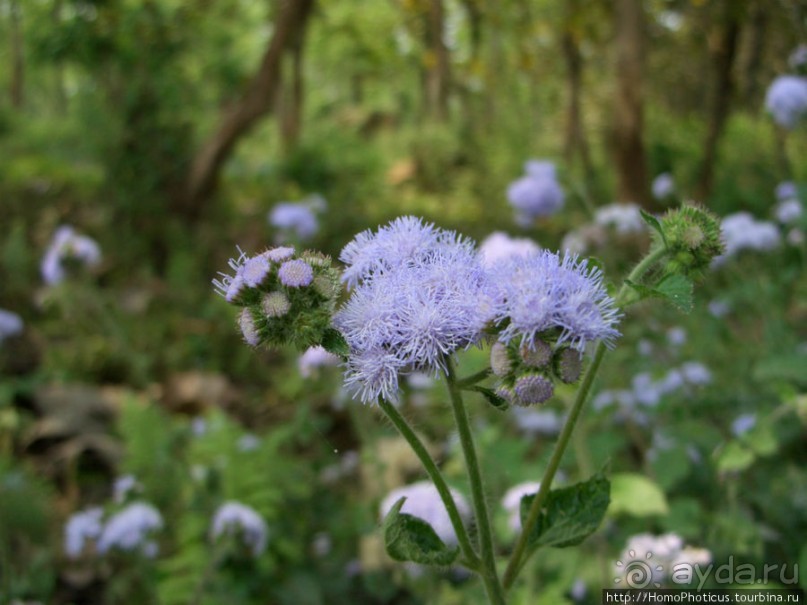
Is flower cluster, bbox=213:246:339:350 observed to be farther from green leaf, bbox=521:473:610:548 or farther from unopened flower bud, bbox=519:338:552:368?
green leaf, bbox=521:473:610:548

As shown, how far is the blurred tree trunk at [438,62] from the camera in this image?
11211 mm

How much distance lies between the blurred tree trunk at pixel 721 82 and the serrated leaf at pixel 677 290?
6.91 metres

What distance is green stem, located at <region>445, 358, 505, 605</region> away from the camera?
1.15 m

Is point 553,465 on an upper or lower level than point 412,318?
lower

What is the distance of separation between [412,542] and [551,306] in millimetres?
399

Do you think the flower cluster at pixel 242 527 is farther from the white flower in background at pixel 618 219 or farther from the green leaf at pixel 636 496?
the white flower in background at pixel 618 219

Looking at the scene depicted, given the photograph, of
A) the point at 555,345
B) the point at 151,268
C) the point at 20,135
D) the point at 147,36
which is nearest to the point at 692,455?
the point at 555,345

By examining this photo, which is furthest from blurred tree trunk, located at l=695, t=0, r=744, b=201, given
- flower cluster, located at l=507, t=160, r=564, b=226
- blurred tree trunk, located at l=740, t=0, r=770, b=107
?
flower cluster, located at l=507, t=160, r=564, b=226

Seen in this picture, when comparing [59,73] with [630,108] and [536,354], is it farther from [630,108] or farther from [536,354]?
[536,354]

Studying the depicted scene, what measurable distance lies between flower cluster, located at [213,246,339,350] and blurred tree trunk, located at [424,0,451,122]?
10.6 m

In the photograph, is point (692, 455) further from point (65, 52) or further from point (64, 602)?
point (65, 52)

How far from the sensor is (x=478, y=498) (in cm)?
117

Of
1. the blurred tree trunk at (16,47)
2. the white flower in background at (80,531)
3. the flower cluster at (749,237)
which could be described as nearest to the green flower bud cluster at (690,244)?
the flower cluster at (749,237)

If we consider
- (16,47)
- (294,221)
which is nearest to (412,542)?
(294,221)
